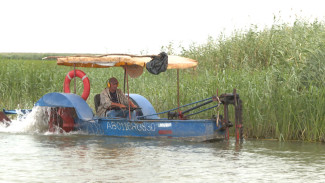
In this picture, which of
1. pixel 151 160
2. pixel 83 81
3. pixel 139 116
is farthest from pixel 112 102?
pixel 151 160

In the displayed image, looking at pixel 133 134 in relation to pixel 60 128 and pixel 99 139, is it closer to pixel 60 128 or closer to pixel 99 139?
pixel 99 139

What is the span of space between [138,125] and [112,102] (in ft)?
3.53

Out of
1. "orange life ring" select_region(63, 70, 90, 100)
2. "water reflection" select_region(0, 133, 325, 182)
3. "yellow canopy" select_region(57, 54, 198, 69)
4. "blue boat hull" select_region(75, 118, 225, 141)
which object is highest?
"yellow canopy" select_region(57, 54, 198, 69)

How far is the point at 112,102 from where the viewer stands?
1523 centimetres

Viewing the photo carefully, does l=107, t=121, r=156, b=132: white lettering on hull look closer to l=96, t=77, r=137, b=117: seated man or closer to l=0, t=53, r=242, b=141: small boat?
l=0, t=53, r=242, b=141: small boat

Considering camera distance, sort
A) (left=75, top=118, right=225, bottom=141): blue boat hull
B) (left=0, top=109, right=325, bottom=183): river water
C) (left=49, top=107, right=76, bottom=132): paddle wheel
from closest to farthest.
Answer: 1. (left=0, top=109, right=325, bottom=183): river water
2. (left=75, top=118, right=225, bottom=141): blue boat hull
3. (left=49, top=107, right=76, bottom=132): paddle wheel

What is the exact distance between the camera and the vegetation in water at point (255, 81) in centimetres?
1428

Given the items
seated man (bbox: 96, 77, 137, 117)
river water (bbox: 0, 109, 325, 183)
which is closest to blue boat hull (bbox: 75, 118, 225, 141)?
river water (bbox: 0, 109, 325, 183)

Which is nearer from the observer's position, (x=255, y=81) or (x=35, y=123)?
(x=255, y=81)

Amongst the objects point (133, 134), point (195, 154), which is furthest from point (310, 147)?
point (133, 134)

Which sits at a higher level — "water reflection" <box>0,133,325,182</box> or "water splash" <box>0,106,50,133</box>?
"water splash" <box>0,106,50,133</box>

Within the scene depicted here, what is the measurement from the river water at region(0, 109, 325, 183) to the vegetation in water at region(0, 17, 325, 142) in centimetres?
64

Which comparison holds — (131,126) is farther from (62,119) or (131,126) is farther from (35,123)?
(35,123)

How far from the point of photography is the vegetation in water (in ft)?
46.9
